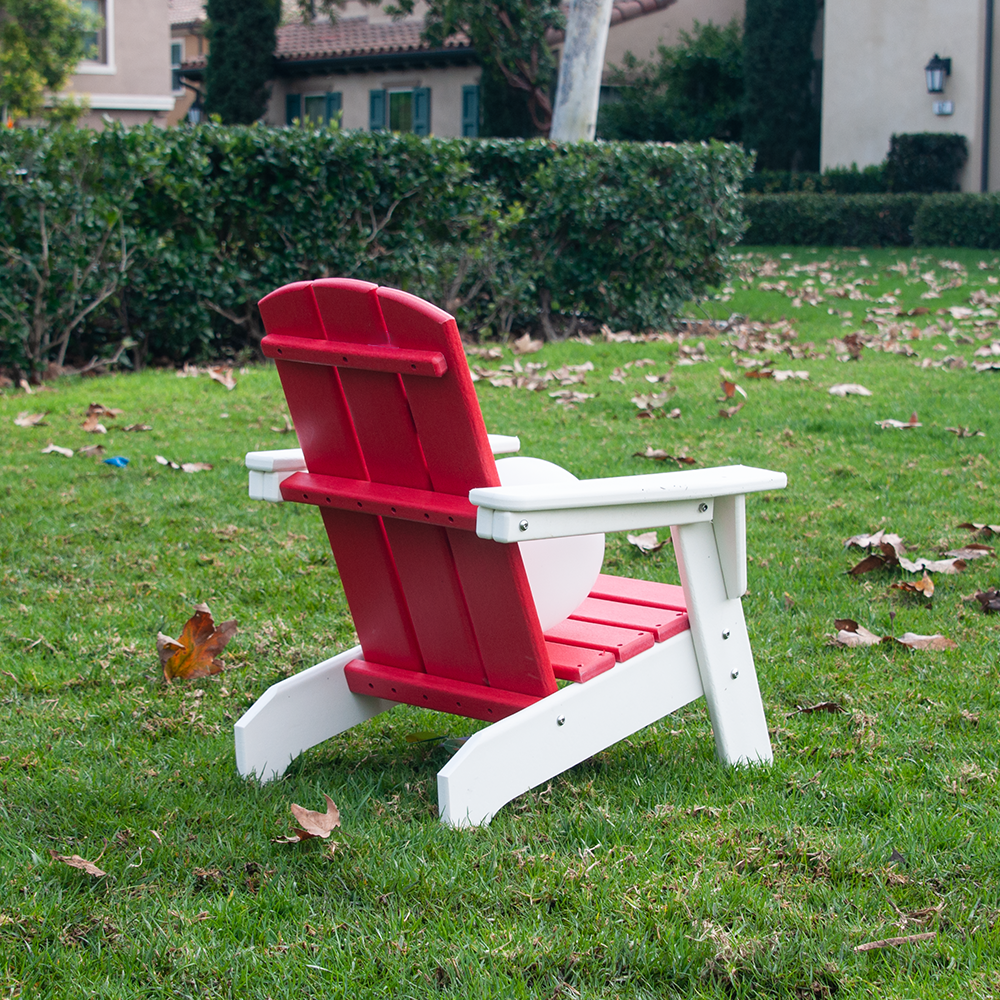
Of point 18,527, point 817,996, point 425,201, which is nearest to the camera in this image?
point 817,996

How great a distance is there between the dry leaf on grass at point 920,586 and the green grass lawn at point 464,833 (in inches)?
2.9

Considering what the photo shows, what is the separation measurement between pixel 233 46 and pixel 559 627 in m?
29.2

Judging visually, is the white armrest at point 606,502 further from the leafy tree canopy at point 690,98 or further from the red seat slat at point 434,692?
the leafy tree canopy at point 690,98

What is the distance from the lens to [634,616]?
8.50ft

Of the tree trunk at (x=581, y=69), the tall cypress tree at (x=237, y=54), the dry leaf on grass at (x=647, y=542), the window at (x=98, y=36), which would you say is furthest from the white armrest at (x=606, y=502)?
the window at (x=98, y=36)

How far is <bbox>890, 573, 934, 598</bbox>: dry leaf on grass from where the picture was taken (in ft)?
11.7

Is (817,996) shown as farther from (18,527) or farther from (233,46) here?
(233,46)

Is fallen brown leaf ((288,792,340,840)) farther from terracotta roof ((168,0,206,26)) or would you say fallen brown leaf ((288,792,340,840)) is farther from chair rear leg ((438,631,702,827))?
terracotta roof ((168,0,206,26))

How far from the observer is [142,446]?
578 cm

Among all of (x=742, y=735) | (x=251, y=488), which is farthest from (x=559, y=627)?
(x=251, y=488)

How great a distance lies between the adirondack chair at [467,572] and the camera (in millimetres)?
2137

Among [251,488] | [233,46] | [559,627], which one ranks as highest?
[233,46]

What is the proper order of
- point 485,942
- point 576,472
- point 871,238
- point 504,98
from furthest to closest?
point 504,98 < point 871,238 < point 576,472 < point 485,942

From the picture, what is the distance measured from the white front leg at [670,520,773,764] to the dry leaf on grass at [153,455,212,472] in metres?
3.45
